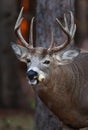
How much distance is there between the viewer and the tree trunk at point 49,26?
1330 cm

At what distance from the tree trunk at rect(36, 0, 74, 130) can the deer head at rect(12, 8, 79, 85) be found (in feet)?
3.16

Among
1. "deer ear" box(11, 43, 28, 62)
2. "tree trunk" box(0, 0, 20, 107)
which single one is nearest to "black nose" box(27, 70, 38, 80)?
"deer ear" box(11, 43, 28, 62)

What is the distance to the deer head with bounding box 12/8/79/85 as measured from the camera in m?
11.6

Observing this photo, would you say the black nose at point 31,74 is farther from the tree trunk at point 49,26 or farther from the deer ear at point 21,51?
the tree trunk at point 49,26

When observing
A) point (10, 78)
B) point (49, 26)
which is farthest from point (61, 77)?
point (10, 78)

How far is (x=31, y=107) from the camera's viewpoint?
2391cm

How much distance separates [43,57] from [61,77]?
501 millimetres

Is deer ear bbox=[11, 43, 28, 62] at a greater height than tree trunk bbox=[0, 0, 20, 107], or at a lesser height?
greater

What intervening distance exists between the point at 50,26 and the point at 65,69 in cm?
128

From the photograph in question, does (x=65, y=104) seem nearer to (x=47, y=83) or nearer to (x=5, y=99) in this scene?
(x=47, y=83)

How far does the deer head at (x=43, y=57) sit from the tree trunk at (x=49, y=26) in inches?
38.0

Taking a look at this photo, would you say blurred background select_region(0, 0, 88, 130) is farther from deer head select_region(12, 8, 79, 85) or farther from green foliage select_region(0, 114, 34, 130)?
deer head select_region(12, 8, 79, 85)

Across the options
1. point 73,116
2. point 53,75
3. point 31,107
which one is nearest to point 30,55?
point 53,75

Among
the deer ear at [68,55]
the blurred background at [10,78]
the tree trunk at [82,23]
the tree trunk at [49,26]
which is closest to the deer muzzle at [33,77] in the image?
the deer ear at [68,55]
